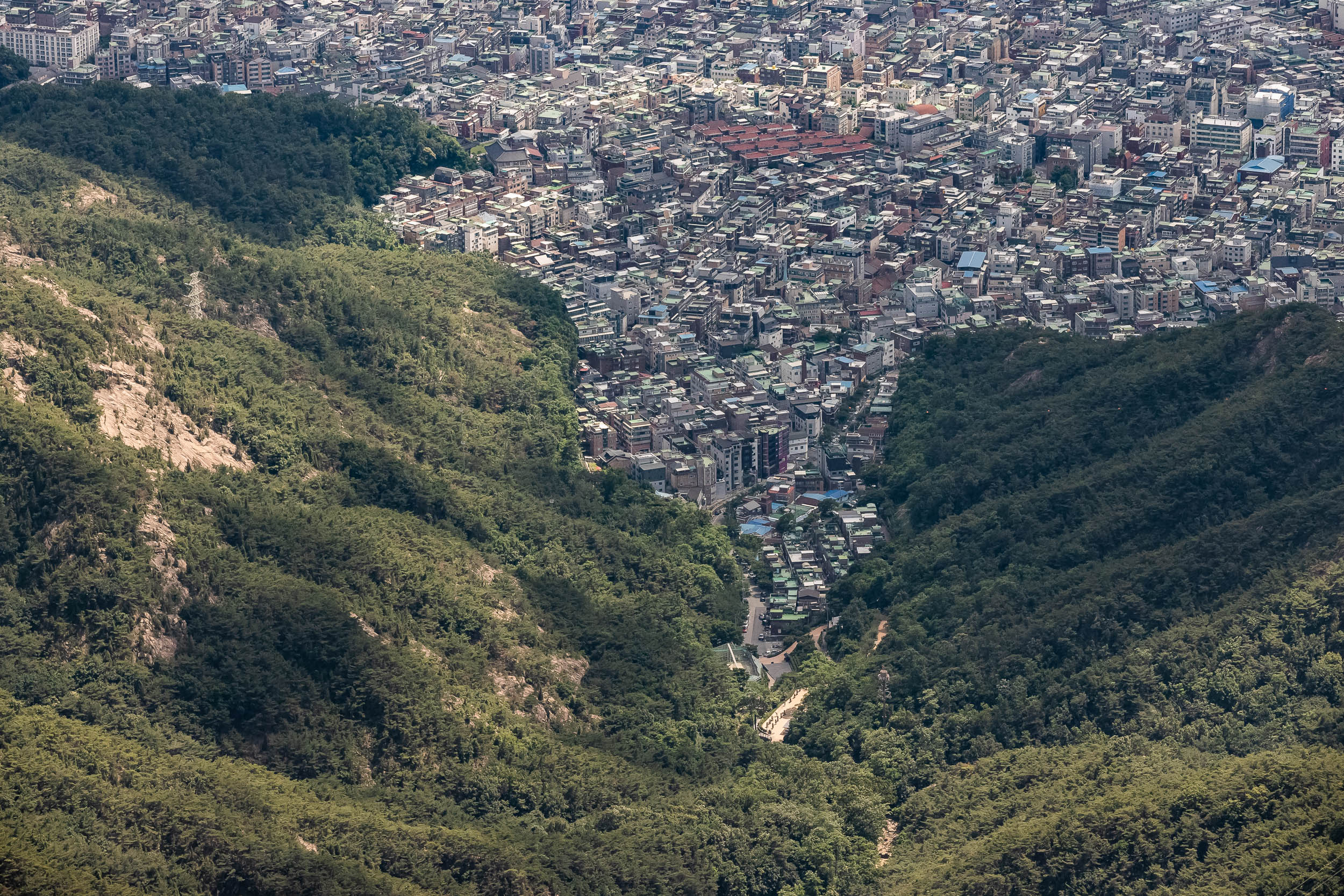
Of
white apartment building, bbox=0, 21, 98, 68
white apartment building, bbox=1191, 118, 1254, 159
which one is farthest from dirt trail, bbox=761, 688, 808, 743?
white apartment building, bbox=0, 21, 98, 68

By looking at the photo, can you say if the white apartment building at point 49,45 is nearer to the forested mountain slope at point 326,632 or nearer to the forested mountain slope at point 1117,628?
the forested mountain slope at point 326,632

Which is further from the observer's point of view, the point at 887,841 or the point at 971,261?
the point at 971,261

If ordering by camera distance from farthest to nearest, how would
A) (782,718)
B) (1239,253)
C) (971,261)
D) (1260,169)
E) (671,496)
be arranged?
(1260,169), (971,261), (1239,253), (671,496), (782,718)

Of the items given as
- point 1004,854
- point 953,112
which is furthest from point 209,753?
point 953,112

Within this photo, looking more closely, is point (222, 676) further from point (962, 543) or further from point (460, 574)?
point (962, 543)

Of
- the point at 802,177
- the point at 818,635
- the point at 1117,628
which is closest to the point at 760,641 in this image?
the point at 818,635

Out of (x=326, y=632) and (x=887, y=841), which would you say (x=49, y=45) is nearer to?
(x=326, y=632)
